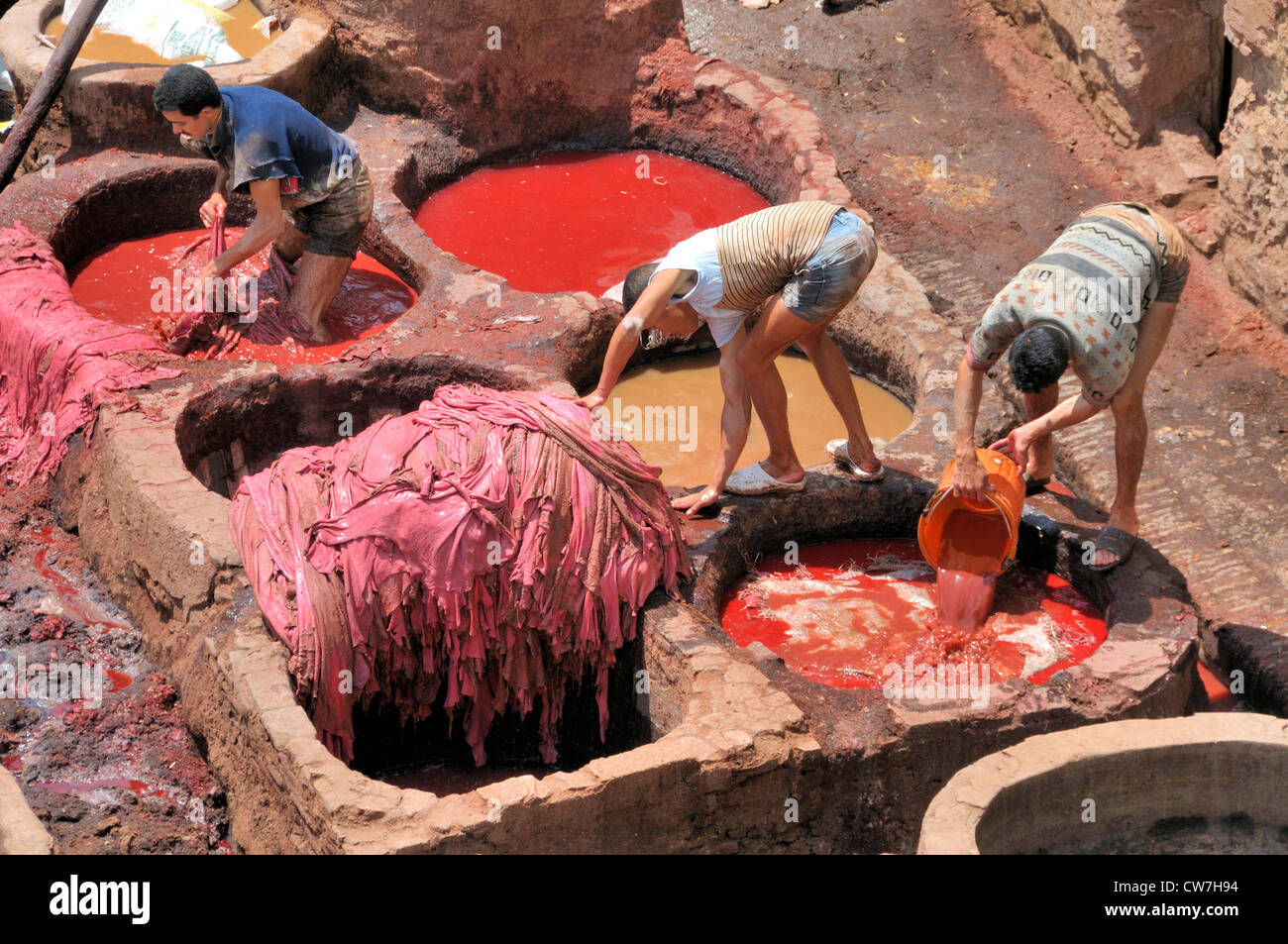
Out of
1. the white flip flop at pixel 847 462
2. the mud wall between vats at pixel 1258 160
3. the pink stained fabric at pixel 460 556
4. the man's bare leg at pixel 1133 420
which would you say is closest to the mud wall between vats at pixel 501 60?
the mud wall between vats at pixel 1258 160

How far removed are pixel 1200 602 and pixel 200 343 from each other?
172 inches

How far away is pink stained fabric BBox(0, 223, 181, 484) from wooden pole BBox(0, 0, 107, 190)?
0.99 metres

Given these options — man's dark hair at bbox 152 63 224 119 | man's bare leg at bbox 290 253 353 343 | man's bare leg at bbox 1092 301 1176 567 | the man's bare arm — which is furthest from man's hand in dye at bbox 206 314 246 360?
man's bare leg at bbox 1092 301 1176 567

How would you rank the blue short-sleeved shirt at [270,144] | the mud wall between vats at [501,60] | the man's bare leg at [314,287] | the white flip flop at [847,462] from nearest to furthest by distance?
the white flip flop at [847,462]
the blue short-sleeved shirt at [270,144]
the man's bare leg at [314,287]
the mud wall between vats at [501,60]

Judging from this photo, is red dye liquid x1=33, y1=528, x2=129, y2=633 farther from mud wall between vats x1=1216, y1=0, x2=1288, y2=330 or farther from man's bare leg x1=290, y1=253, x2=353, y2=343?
mud wall between vats x1=1216, y1=0, x2=1288, y2=330

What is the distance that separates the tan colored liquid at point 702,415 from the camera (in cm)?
738

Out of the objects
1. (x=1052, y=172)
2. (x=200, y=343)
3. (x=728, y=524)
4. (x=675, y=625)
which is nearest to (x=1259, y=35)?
(x=1052, y=172)

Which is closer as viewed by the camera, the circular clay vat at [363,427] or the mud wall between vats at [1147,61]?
the circular clay vat at [363,427]

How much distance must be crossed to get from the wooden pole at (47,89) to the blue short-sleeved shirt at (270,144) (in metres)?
1.21

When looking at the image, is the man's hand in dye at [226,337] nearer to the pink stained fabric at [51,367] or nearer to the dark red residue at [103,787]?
the pink stained fabric at [51,367]

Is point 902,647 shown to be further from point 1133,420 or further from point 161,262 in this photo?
point 161,262

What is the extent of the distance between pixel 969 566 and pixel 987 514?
0.20 m

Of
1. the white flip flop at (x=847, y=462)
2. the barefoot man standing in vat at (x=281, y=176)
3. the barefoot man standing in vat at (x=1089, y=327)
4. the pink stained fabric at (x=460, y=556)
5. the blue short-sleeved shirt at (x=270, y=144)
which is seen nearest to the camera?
A: the pink stained fabric at (x=460, y=556)

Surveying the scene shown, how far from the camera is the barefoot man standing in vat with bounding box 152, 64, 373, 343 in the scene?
704 cm
